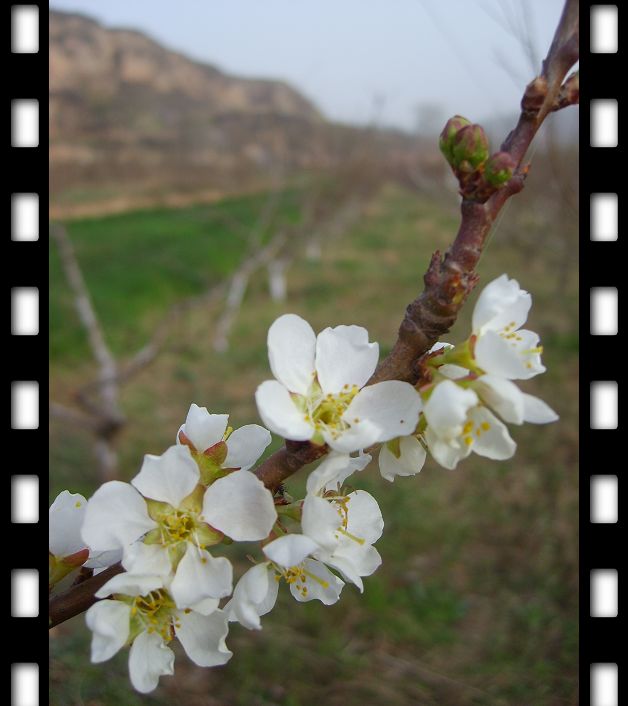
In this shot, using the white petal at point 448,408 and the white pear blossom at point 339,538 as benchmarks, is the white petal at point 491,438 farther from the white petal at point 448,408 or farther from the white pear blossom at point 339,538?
the white pear blossom at point 339,538

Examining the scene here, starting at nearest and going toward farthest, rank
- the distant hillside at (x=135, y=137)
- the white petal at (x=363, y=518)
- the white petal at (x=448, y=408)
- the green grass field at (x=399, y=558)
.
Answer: the white petal at (x=448, y=408) → the white petal at (x=363, y=518) → the green grass field at (x=399, y=558) → the distant hillside at (x=135, y=137)

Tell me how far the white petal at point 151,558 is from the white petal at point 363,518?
266 mm

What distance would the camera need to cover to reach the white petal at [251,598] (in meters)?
0.74

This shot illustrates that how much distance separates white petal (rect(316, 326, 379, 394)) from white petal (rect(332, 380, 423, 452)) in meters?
0.07

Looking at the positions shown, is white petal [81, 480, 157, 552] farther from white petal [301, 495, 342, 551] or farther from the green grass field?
the green grass field

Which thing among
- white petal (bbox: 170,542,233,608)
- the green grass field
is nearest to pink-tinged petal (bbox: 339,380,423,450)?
white petal (bbox: 170,542,233,608)

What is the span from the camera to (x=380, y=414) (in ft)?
2.32

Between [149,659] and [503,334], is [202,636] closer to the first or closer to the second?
[149,659]

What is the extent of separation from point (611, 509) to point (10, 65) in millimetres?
1255

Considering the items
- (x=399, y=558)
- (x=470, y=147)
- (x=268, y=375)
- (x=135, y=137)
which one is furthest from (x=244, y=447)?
(x=135, y=137)

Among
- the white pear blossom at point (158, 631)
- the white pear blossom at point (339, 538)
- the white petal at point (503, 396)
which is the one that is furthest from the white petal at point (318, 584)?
the white petal at point (503, 396)

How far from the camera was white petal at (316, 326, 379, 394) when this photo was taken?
0.80 m

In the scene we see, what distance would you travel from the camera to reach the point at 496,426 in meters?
0.72

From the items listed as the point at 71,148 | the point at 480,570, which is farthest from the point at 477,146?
the point at 71,148
